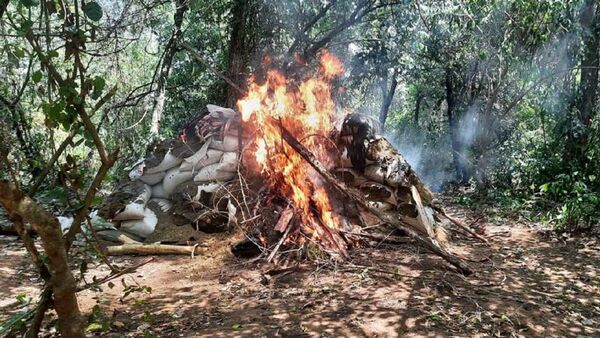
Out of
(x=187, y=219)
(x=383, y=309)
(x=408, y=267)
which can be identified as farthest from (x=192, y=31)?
(x=383, y=309)

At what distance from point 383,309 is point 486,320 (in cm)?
82

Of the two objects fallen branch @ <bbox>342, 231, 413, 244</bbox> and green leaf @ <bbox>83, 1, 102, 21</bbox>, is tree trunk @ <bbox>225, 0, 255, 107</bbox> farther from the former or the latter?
green leaf @ <bbox>83, 1, 102, 21</bbox>

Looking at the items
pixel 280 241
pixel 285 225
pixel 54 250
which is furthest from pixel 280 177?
pixel 54 250

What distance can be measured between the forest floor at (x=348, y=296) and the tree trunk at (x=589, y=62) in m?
4.22

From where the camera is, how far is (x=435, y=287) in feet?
14.2

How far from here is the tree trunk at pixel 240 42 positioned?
8.26 m

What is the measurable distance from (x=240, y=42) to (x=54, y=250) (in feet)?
23.7

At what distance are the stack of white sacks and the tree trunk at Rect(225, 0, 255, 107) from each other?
142 centimetres

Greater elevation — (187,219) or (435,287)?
(187,219)

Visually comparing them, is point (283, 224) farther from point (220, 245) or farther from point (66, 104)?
point (66, 104)

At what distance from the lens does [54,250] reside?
5.60 feet

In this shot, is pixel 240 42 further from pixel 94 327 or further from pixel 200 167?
pixel 94 327

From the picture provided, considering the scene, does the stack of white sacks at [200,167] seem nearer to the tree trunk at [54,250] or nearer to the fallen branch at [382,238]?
the fallen branch at [382,238]

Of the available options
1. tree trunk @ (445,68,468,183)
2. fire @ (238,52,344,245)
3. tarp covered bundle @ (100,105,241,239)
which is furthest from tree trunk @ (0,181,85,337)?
tree trunk @ (445,68,468,183)
